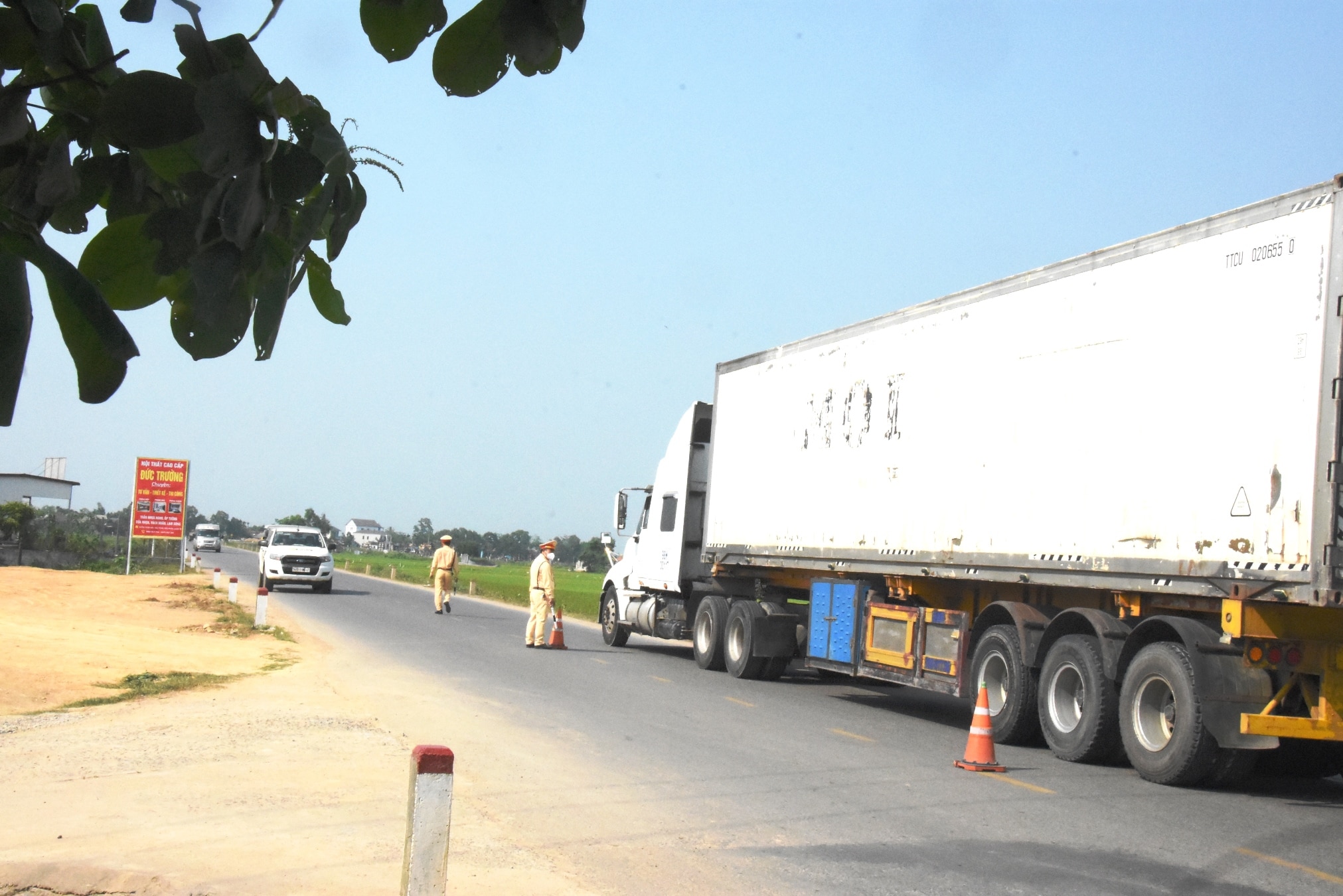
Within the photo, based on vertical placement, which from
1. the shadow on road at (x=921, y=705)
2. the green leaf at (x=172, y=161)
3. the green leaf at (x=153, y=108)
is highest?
the green leaf at (x=153, y=108)

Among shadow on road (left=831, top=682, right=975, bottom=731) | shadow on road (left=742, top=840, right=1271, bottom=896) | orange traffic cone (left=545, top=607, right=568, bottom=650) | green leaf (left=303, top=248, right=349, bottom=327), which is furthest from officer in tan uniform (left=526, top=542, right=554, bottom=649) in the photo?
green leaf (left=303, top=248, right=349, bottom=327)

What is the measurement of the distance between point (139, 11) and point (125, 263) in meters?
0.44

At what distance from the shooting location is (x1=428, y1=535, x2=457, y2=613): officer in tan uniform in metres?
28.7

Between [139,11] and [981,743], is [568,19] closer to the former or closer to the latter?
[139,11]

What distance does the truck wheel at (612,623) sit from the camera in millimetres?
21969

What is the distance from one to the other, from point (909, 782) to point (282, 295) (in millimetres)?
7902

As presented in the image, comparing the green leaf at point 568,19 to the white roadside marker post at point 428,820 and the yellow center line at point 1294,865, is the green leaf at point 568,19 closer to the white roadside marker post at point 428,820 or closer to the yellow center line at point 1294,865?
the white roadside marker post at point 428,820

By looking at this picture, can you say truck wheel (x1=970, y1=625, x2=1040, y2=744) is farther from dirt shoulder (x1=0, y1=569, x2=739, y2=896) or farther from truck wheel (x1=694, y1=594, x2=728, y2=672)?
truck wheel (x1=694, y1=594, x2=728, y2=672)

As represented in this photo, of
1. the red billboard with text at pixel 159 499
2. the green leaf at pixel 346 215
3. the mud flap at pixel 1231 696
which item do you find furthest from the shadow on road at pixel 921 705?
the red billboard with text at pixel 159 499

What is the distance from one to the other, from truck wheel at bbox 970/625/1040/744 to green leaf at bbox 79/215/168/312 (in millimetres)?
10130

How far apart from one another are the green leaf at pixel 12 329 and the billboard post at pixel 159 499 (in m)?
39.2

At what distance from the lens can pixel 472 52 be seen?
2248 millimetres

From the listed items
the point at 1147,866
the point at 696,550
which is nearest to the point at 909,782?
the point at 1147,866

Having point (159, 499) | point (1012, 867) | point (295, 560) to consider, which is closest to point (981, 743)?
point (1012, 867)
